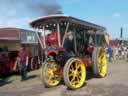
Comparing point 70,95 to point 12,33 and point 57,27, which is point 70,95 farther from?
point 12,33

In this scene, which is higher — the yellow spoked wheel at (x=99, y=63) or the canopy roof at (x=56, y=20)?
the canopy roof at (x=56, y=20)

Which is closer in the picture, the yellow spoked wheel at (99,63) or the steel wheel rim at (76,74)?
the steel wheel rim at (76,74)

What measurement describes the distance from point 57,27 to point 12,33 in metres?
7.67

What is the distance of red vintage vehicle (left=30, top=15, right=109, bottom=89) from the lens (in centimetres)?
1095

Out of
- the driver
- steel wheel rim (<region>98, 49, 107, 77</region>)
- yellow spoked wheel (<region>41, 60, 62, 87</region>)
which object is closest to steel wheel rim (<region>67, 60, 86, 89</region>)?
the driver

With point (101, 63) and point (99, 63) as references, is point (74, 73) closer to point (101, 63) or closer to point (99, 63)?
point (99, 63)

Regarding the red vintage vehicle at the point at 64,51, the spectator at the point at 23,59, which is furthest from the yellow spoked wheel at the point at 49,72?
the spectator at the point at 23,59

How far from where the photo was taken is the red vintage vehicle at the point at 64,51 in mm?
10953

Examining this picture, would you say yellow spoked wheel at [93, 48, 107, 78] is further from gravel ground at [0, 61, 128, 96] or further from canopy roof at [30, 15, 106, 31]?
canopy roof at [30, 15, 106, 31]

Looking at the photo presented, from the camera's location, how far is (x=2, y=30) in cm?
1877

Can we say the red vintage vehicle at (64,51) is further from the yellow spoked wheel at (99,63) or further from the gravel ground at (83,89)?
the gravel ground at (83,89)

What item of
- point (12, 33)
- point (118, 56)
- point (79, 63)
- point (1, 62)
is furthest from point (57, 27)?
point (118, 56)

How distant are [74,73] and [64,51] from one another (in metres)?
0.86

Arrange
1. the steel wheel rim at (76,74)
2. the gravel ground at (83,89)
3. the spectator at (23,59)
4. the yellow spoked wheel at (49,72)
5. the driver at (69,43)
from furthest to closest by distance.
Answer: the spectator at (23,59)
the yellow spoked wheel at (49,72)
the driver at (69,43)
the steel wheel rim at (76,74)
the gravel ground at (83,89)
